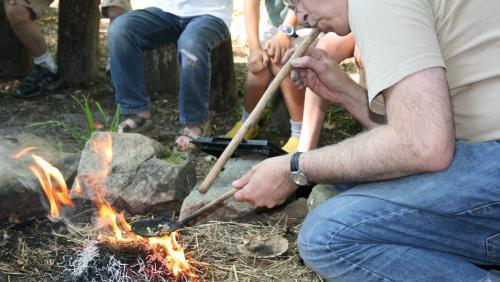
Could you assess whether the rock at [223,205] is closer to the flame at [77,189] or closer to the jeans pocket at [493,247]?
the flame at [77,189]

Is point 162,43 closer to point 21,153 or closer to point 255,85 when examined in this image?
point 255,85

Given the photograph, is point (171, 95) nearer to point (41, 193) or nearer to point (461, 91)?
point (41, 193)

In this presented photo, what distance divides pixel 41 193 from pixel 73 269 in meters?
0.60

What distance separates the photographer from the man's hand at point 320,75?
105 inches

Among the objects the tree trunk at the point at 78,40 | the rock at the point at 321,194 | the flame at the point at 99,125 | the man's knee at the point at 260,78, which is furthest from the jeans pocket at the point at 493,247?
the tree trunk at the point at 78,40

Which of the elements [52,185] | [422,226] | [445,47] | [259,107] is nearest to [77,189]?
[52,185]

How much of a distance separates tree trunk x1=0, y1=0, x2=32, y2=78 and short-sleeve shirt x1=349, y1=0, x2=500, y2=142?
388cm

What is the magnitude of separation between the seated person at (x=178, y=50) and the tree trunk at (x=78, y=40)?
3.05 ft

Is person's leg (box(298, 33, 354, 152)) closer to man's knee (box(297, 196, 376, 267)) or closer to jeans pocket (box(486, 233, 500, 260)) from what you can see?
man's knee (box(297, 196, 376, 267))

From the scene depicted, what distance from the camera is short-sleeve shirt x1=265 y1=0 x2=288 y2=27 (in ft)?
13.6

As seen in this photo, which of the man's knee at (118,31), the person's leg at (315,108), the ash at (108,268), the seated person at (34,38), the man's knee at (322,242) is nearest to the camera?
the man's knee at (322,242)

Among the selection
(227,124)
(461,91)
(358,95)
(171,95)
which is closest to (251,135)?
(227,124)

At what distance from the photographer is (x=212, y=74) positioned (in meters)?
4.70

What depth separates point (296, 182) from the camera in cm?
226
